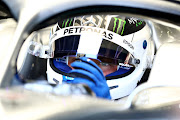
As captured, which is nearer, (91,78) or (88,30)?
(91,78)

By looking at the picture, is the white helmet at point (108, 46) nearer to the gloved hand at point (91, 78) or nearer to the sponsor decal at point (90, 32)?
the sponsor decal at point (90, 32)

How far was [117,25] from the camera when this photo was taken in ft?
2.40

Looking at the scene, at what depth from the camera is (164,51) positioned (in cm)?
61

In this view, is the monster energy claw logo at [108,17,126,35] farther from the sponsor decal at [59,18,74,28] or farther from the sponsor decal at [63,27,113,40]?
the sponsor decal at [59,18,74,28]

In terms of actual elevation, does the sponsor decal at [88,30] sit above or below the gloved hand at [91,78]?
above

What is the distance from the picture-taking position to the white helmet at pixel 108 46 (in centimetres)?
71

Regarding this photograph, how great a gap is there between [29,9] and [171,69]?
1.40 ft

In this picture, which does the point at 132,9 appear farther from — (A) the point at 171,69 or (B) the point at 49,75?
(B) the point at 49,75

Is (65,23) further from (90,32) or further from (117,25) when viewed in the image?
(117,25)

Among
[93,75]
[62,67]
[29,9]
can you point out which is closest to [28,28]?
[29,9]

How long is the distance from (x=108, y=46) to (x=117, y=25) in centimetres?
9

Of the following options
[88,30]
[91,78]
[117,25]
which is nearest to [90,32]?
[88,30]

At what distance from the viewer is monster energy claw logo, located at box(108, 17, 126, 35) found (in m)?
0.70

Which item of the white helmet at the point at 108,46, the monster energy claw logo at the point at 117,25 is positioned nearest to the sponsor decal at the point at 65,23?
the white helmet at the point at 108,46
